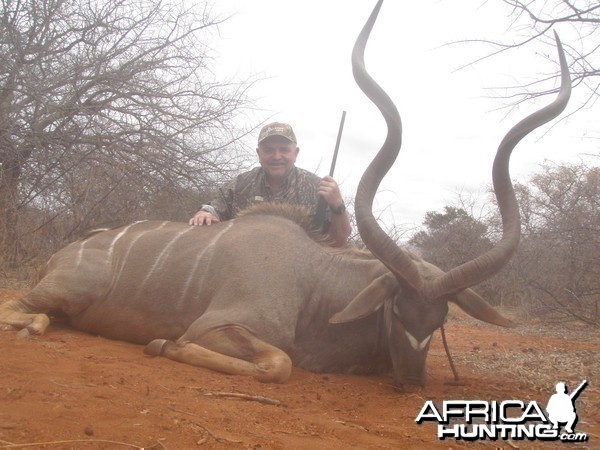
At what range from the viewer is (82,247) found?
416 centimetres

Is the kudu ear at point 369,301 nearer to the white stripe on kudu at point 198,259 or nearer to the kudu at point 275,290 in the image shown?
the kudu at point 275,290

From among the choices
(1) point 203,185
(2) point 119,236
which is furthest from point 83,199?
(2) point 119,236

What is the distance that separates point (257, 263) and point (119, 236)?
127 centimetres

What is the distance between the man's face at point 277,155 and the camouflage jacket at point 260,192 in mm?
134

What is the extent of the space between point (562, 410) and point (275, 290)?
1.70 metres

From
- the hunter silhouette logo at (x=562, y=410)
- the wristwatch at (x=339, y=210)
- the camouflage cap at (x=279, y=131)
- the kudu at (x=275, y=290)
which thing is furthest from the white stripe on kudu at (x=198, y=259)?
the hunter silhouette logo at (x=562, y=410)

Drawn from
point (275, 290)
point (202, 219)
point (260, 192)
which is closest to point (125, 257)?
point (202, 219)

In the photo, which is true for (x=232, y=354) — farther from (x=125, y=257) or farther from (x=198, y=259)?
(x=125, y=257)

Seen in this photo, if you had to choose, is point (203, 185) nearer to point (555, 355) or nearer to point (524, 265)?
point (555, 355)

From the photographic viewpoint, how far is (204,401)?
2.37 m

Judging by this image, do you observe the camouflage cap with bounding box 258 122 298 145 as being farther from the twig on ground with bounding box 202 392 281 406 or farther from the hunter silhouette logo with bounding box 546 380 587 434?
the hunter silhouette logo with bounding box 546 380 587 434

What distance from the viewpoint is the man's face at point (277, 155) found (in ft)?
16.8

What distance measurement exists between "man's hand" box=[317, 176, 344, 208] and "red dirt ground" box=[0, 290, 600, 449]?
148cm

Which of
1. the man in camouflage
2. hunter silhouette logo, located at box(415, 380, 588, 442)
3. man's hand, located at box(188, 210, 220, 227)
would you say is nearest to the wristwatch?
the man in camouflage
